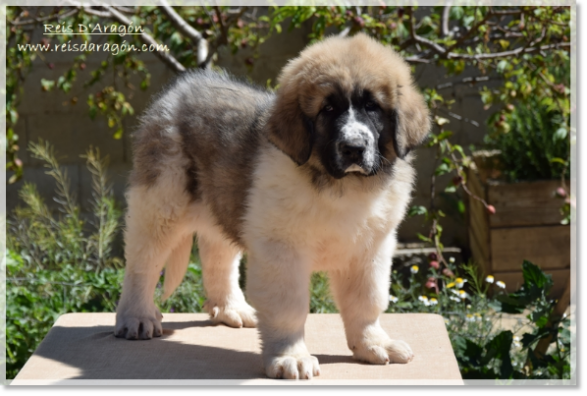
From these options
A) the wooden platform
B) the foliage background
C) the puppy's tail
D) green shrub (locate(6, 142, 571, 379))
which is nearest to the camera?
the wooden platform

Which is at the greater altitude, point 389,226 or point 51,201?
point 389,226

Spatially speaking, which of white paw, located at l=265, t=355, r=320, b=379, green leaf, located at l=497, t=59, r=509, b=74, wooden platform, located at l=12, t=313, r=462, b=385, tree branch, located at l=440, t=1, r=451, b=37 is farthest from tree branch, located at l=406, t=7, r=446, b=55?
white paw, located at l=265, t=355, r=320, b=379

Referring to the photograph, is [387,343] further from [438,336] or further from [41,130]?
[41,130]

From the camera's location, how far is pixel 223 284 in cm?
409

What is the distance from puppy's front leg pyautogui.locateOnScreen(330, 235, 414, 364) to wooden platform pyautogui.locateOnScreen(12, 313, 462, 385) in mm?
63

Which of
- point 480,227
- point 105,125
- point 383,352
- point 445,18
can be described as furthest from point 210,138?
point 105,125

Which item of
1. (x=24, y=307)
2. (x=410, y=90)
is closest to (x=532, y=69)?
(x=410, y=90)

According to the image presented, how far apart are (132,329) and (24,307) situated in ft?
4.34

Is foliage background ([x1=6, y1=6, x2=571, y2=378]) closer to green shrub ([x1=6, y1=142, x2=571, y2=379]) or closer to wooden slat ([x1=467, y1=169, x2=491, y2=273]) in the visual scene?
green shrub ([x1=6, y1=142, x2=571, y2=379])

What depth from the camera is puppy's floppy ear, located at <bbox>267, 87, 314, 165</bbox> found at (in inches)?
114

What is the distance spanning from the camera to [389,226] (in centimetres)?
319

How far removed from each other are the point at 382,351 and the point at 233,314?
1071mm

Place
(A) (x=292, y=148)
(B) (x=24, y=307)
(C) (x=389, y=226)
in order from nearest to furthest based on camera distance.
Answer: (A) (x=292, y=148)
(C) (x=389, y=226)
(B) (x=24, y=307)

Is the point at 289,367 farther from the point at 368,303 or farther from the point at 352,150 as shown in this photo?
the point at 352,150
